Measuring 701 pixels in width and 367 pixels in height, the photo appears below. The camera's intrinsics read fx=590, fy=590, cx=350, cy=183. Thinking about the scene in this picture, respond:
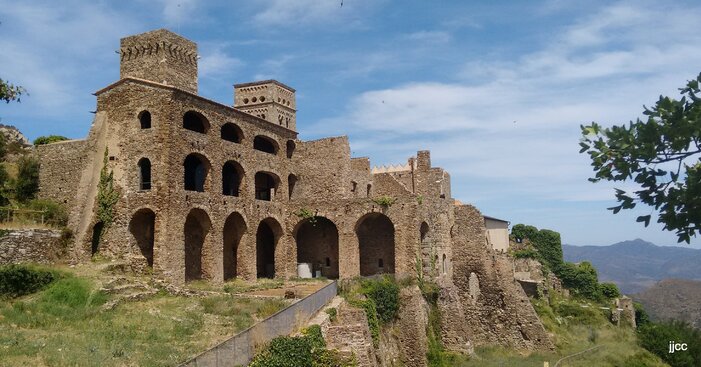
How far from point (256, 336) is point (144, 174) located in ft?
51.2

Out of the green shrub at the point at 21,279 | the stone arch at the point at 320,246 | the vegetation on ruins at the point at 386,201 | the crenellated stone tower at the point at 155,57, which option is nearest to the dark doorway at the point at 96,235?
the green shrub at the point at 21,279

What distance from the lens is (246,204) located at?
33562 millimetres

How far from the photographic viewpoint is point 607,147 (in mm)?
7863

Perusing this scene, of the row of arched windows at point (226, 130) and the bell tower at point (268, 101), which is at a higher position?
the bell tower at point (268, 101)

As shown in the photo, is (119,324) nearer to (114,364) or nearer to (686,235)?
(114,364)

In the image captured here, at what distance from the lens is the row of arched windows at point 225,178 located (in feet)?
96.5

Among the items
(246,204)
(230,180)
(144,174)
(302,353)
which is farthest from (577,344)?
(144,174)

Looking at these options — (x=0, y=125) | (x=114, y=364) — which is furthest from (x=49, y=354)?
(x=0, y=125)

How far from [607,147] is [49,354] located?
1369 centimetres

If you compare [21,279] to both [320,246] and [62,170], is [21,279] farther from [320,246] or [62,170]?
[320,246]

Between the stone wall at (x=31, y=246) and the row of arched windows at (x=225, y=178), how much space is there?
4.54 meters

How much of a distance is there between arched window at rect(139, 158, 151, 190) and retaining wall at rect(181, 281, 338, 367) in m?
11.5

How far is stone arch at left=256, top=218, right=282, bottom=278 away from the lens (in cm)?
3778

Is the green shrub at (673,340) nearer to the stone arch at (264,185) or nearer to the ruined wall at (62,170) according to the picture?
the stone arch at (264,185)
